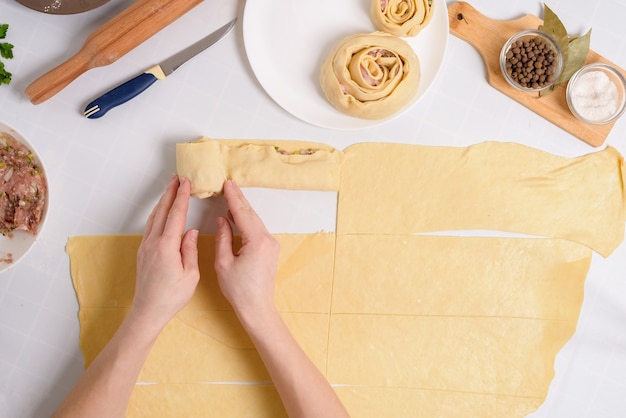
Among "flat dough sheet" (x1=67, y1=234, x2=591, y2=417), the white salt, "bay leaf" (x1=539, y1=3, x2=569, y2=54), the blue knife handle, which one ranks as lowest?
"flat dough sheet" (x1=67, y1=234, x2=591, y2=417)

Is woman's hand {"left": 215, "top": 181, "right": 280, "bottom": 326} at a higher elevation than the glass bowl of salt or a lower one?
lower

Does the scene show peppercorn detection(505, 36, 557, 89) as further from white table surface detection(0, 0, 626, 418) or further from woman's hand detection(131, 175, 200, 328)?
woman's hand detection(131, 175, 200, 328)

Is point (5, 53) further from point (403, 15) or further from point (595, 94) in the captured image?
point (595, 94)

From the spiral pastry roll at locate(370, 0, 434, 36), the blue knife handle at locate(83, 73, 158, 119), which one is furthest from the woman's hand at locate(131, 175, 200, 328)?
the spiral pastry roll at locate(370, 0, 434, 36)

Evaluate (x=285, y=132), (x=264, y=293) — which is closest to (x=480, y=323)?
(x=264, y=293)

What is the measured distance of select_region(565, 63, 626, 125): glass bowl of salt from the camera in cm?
192

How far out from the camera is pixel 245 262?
5.88 feet

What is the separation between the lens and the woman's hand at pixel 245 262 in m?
1.80

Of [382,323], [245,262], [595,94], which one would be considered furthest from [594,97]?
[245,262]

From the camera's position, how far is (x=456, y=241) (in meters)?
1.97

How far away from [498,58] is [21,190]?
1.78 metres

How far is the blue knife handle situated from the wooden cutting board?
1142 mm

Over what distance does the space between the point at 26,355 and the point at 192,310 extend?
0.64 meters

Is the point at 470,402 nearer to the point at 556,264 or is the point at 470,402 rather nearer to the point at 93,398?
the point at 556,264
